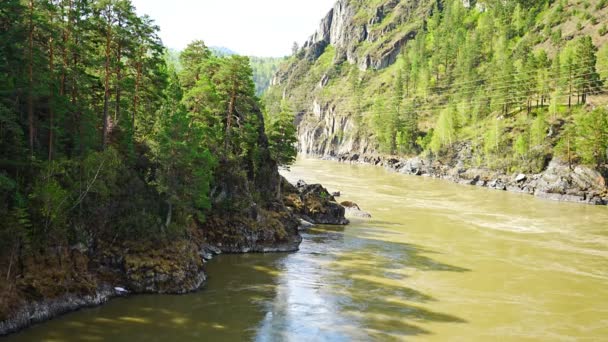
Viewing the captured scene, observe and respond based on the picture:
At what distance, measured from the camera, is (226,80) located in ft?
147

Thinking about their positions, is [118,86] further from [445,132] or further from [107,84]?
[445,132]

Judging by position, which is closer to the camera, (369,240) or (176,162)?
(176,162)

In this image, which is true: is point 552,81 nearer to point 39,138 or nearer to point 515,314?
point 515,314

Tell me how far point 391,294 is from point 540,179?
7271 cm

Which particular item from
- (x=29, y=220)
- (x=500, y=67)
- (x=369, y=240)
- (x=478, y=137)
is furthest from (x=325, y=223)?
(x=500, y=67)

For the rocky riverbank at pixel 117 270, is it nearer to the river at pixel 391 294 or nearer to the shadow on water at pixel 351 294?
the river at pixel 391 294

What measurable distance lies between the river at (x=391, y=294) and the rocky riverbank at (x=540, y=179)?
28.9 meters

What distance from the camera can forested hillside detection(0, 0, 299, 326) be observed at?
23391 millimetres

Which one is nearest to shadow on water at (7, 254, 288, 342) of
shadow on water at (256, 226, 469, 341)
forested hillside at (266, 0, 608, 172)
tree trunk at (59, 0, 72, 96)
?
shadow on water at (256, 226, 469, 341)

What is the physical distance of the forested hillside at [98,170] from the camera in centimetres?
2339

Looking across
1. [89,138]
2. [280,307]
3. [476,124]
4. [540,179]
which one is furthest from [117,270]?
[476,124]

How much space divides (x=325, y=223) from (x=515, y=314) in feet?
90.5

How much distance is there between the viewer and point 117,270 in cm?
2712

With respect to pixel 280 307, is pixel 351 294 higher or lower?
higher
